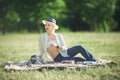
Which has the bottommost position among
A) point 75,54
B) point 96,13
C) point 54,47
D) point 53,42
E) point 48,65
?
point 48,65

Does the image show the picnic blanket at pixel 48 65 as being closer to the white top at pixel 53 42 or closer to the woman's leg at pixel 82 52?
the woman's leg at pixel 82 52

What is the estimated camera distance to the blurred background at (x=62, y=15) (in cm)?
2936

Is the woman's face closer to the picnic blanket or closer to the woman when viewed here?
the woman

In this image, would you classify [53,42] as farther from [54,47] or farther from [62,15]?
[62,15]

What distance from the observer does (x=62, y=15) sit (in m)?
33.1

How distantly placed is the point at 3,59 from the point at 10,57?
359 millimetres

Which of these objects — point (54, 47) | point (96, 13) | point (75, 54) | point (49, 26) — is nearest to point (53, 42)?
point (54, 47)

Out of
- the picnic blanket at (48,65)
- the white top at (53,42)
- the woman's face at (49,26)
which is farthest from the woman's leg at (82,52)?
the woman's face at (49,26)

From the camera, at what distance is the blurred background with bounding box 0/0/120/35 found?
2936 centimetres

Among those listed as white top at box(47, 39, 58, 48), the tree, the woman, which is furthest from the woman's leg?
the tree

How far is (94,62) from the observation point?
29.1ft

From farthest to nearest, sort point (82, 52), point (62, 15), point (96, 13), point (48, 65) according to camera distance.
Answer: point (62, 15) < point (96, 13) < point (82, 52) < point (48, 65)

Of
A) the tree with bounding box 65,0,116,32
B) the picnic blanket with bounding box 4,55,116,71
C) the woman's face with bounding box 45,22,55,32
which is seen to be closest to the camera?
the picnic blanket with bounding box 4,55,116,71

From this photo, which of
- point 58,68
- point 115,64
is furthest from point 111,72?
point 58,68
